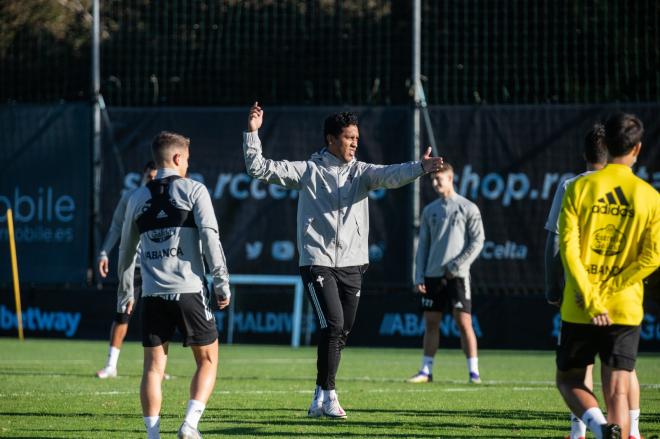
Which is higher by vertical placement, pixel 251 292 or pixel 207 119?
pixel 207 119

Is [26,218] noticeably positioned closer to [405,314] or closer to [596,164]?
[405,314]

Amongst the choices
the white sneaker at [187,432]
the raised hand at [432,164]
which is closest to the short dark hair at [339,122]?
the raised hand at [432,164]

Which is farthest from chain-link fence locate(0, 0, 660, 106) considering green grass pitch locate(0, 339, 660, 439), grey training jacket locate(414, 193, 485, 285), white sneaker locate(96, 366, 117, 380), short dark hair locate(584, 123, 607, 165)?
short dark hair locate(584, 123, 607, 165)

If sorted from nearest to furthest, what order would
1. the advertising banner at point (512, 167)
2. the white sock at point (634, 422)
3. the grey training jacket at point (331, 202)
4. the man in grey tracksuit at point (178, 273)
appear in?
the white sock at point (634, 422) < the man in grey tracksuit at point (178, 273) < the grey training jacket at point (331, 202) < the advertising banner at point (512, 167)

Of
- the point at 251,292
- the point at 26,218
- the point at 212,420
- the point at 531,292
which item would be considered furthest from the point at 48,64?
the point at 212,420

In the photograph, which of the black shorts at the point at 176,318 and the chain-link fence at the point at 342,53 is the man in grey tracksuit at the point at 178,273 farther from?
the chain-link fence at the point at 342,53

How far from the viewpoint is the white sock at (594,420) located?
6.02 metres

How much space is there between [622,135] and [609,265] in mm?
702

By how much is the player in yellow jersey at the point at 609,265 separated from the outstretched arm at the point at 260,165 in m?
3.01

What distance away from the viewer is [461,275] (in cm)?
1271

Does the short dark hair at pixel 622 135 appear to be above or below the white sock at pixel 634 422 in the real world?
above

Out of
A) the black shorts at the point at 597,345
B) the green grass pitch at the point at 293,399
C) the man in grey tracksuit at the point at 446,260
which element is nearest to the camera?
the black shorts at the point at 597,345

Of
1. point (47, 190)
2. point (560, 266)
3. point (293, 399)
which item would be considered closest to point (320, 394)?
point (293, 399)

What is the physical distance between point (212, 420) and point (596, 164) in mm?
3395
